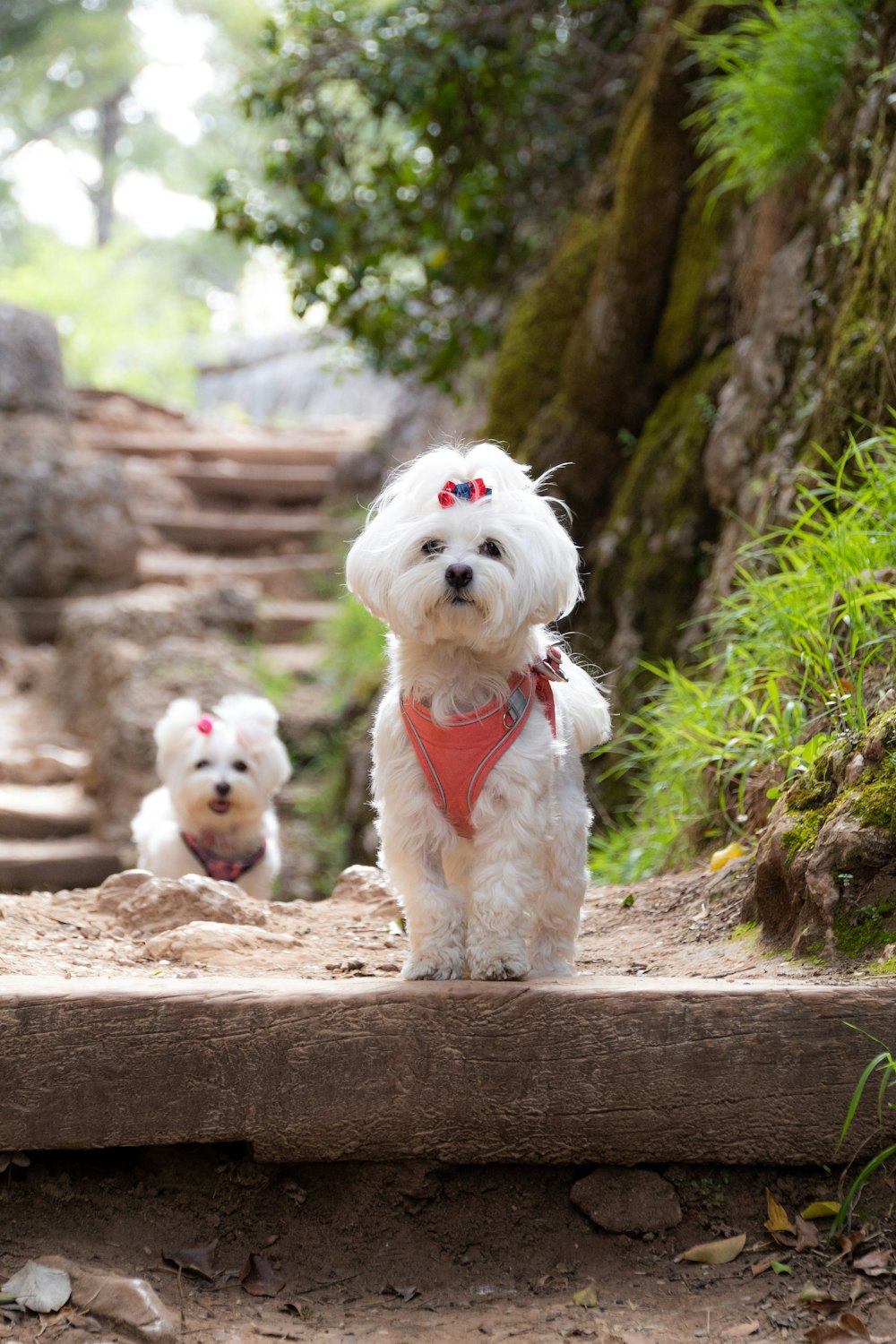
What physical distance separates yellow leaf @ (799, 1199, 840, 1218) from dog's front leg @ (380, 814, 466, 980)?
883 mm

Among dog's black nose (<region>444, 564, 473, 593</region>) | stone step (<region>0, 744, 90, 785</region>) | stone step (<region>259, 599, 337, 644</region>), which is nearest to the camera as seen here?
dog's black nose (<region>444, 564, 473, 593</region>)

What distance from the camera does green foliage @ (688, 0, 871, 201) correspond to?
5348 mm

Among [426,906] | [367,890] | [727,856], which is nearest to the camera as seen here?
[426,906]

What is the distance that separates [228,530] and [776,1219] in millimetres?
10987

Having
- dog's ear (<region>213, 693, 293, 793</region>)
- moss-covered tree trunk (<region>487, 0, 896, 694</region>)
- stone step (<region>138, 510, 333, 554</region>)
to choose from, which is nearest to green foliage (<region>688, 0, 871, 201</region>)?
moss-covered tree trunk (<region>487, 0, 896, 694</region>)

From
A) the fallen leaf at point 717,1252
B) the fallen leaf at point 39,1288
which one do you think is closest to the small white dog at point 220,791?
the fallen leaf at point 39,1288

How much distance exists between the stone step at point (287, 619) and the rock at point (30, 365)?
3.59 m

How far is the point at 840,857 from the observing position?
112 inches

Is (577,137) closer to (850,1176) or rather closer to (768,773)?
(768,773)

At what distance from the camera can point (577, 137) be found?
7.88m

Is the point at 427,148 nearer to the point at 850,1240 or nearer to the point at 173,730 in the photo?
the point at 173,730

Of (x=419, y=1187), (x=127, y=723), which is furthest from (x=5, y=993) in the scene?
(x=127, y=723)

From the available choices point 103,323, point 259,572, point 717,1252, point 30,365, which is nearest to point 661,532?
point 717,1252

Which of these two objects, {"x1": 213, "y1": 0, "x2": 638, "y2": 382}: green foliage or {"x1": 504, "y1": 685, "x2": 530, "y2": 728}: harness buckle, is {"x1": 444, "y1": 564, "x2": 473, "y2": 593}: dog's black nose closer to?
{"x1": 504, "y1": 685, "x2": 530, "y2": 728}: harness buckle
